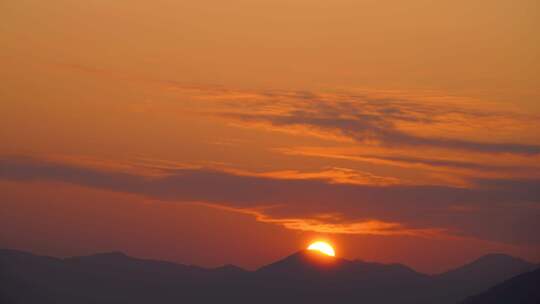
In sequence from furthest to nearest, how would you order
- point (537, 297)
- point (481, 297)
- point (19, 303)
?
point (19, 303) < point (481, 297) < point (537, 297)

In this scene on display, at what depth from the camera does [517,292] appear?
5325 inches

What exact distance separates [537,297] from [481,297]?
1379 centimetres

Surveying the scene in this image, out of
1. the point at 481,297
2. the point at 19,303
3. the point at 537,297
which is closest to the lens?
the point at 537,297

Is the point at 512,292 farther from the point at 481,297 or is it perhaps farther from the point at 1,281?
the point at 1,281

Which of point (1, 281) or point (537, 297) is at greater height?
point (1, 281)

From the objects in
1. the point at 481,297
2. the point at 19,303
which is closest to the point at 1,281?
the point at 19,303

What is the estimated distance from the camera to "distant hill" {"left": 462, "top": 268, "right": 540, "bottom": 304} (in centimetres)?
13188

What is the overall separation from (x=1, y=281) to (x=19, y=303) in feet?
21.8

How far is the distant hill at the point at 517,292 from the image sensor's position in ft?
433

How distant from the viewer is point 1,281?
19150 centimetres

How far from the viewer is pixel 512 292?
13612 cm

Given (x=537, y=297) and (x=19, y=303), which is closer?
(x=537, y=297)

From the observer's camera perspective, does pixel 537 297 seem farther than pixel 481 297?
No

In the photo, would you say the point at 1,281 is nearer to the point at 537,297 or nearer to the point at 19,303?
the point at 19,303
